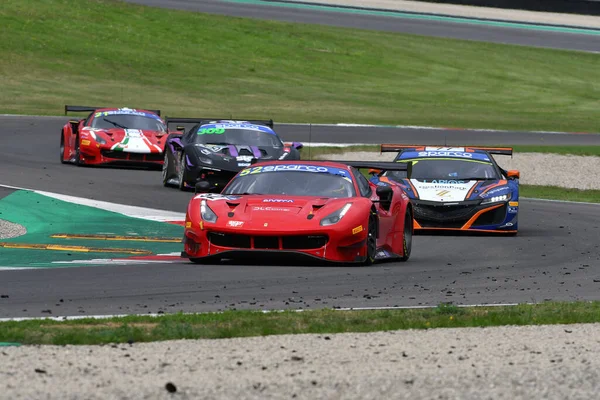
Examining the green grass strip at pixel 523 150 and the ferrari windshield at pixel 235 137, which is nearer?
the ferrari windshield at pixel 235 137

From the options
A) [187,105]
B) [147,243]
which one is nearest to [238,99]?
[187,105]

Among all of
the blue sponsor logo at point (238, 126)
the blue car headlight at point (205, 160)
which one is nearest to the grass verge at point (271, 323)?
the blue car headlight at point (205, 160)

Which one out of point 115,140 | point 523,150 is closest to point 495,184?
point 115,140

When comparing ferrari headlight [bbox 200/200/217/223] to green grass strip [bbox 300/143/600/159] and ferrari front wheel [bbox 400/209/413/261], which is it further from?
green grass strip [bbox 300/143/600/159]

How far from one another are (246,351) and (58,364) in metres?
1.08

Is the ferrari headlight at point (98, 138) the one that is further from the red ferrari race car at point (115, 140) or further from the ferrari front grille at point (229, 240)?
the ferrari front grille at point (229, 240)

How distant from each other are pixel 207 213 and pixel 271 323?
3868 mm

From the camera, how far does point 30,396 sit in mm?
5977

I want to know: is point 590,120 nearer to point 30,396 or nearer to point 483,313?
point 483,313

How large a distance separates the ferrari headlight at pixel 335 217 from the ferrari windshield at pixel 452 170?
17.0 feet

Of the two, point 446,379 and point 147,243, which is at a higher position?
point 446,379

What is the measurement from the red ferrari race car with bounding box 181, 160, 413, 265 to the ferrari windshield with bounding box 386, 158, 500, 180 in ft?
13.8

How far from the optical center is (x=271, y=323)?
8352 millimetres

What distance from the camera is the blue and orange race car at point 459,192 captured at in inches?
636
